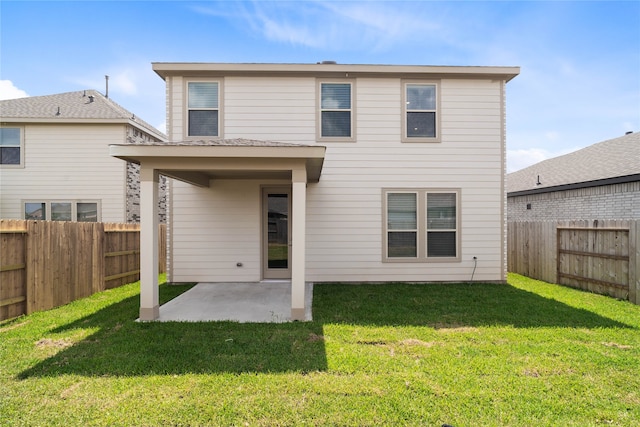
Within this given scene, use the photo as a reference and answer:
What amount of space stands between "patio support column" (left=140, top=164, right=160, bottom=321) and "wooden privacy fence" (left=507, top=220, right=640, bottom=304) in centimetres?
857

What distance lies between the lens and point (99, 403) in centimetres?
284

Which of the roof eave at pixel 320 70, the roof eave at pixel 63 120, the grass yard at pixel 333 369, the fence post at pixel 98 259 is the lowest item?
the grass yard at pixel 333 369

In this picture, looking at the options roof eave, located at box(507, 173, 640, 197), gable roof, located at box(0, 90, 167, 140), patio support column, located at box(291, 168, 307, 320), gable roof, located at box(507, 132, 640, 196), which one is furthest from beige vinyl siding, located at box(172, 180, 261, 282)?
gable roof, located at box(507, 132, 640, 196)

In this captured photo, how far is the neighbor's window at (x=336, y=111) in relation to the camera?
305 inches

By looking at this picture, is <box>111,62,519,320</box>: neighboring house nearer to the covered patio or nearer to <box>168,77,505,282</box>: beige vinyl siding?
<box>168,77,505,282</box>: beige vinyl siding

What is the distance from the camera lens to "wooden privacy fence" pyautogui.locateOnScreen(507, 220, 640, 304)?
20.5 ft

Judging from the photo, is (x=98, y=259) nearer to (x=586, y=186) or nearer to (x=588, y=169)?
(x=586, y=186)

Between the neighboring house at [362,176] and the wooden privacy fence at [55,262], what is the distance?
Answer: 1.35 meters

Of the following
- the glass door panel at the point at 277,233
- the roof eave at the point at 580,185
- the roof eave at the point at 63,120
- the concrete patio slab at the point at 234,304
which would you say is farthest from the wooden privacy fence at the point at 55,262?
the roof eave at the point at 580,185

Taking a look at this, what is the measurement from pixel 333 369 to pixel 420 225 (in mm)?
5087

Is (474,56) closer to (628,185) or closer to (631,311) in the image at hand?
(628,185)

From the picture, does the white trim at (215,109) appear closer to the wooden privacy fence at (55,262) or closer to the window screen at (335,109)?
the window screen at (335,109)

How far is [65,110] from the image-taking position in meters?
10.7

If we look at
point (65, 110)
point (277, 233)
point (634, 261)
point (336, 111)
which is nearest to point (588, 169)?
point (634, 261)
